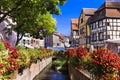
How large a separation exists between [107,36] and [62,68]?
38.1 ft

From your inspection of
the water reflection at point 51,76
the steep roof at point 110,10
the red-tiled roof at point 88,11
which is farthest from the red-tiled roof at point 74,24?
the water reflection at point 51,76

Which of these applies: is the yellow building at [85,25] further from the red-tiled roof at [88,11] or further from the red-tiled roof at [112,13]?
the red-tiled roof at [112,13]

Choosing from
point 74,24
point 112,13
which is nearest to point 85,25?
point 112,13

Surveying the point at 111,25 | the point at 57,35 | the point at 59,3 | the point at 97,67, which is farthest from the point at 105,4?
the point at 57,35

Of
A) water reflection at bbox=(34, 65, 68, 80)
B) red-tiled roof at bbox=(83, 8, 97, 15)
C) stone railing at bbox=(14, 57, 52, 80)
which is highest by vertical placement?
red-tiled roof at bbox=(83, 8, 97, 15)

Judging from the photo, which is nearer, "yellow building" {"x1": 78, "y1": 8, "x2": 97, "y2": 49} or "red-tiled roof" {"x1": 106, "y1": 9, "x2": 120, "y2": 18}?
"red-tiled roof" {"x1": 106, "y1": 9, "x2": 120, "y2": 18}

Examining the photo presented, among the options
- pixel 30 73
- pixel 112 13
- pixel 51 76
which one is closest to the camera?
pixel 30 73

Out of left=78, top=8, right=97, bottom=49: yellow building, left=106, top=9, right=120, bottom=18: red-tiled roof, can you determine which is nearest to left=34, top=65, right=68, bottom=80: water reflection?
left=106, top=9, right=120, bottom=18: red-tiled roof

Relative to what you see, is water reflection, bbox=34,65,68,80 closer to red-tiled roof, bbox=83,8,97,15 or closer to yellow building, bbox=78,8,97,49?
yellow building, bbox=78,8,97,49

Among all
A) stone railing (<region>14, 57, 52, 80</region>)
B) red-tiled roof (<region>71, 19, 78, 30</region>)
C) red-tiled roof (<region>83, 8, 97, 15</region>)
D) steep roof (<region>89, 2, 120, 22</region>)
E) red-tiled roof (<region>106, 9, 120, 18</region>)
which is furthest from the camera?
red-tiled roof (<region>71, 19, 78, 30</region>)

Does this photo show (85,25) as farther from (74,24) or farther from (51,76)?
(51,76)

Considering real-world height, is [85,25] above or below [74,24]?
below

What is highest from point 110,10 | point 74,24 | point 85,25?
point 110,10

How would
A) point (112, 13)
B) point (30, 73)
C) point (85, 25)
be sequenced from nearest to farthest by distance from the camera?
point (30, 73) → point (112, 13) → point (85, 25)
